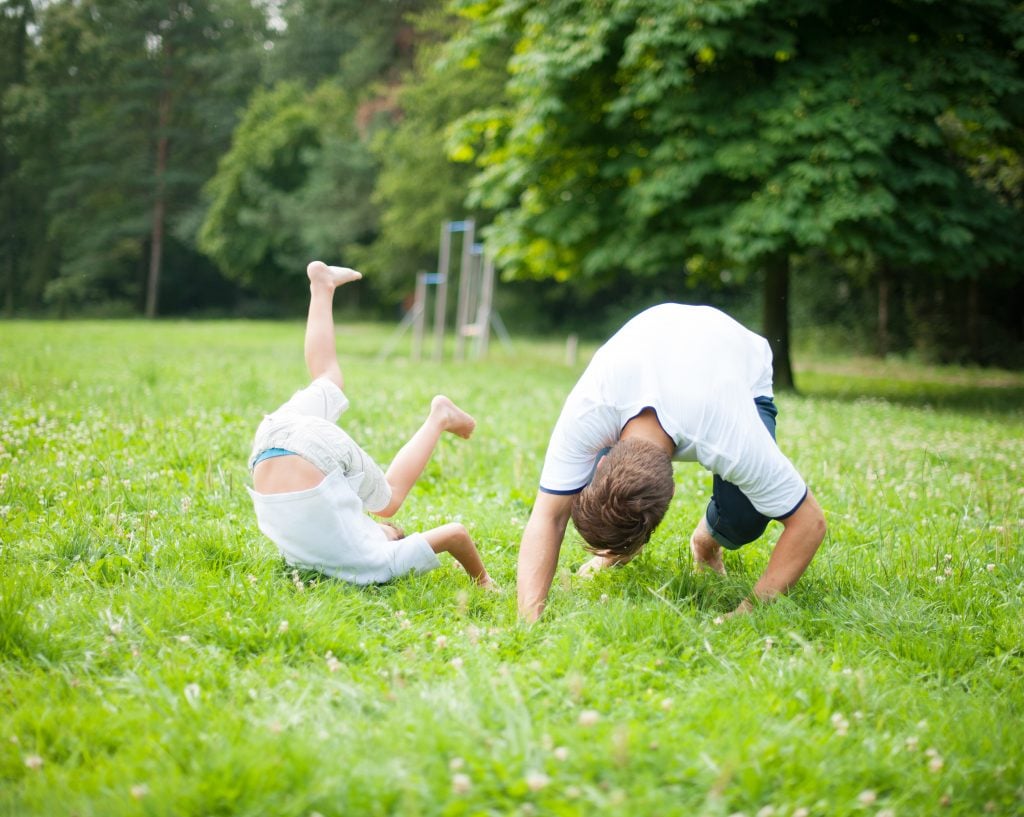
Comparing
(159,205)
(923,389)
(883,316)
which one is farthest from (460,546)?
(159,205)

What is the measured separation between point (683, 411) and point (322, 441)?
1.60m

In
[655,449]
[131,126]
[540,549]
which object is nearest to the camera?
[655,449]

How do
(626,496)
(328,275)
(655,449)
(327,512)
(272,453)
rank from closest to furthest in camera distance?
1. (626,496)
2. (655,449)
3. (327,512)
4. (272,453)
5. (328,275)

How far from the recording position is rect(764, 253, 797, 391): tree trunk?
47.1 feet

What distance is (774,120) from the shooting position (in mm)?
12102

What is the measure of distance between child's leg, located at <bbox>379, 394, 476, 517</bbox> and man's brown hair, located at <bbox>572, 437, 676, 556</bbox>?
145cm

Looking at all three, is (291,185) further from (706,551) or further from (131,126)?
(706,551)

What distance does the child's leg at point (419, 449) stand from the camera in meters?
4.61

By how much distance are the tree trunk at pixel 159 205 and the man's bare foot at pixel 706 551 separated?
43623 mm

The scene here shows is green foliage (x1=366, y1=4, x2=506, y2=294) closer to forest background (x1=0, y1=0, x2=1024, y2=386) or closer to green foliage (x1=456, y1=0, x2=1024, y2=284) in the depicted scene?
forest background (x1=0, y1=0, x2=1024, y2=386)

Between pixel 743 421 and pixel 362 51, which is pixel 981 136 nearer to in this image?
pixel 743 421

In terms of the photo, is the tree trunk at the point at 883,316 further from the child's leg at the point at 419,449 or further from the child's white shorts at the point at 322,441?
the child's white shorts at the point at 322,441

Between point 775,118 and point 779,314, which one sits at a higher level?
point 775,118

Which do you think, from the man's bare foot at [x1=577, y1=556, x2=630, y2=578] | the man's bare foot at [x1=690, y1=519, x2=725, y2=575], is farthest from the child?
the man's bare foot at [x1=690, y1=519, x2=725, y2=575]
